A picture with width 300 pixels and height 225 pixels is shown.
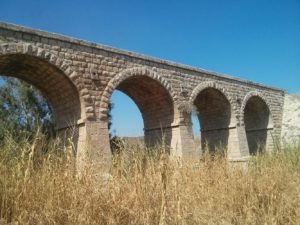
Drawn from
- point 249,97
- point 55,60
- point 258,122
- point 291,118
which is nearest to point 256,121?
point 258,122

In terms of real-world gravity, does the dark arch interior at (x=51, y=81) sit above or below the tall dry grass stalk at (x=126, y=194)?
above

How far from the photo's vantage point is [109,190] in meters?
3.09

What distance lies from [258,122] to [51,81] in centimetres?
1304

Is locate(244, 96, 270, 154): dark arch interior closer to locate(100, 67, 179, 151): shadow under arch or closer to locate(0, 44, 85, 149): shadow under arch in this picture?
locate(100, 67, 179, 151): shadow under arch

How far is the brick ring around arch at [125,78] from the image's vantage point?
8.99m

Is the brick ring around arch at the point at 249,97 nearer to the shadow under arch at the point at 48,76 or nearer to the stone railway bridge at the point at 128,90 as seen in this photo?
the stone railway bridge at the point at 128,90

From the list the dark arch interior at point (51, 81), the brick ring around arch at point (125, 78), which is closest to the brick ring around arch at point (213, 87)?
the brick ring around arch at point (125, 78)

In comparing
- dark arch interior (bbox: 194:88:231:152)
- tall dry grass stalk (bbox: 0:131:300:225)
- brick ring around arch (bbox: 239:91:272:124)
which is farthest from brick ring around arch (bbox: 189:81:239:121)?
tall dry grass stalk (bbox: 0:131:300:225)

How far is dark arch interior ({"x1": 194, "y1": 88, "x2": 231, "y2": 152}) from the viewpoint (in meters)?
14.1

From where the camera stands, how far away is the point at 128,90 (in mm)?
11922

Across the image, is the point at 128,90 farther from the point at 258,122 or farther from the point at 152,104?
the point at 258,122

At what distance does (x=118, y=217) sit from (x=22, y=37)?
636 centimetres

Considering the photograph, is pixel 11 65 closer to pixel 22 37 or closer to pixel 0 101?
pixel 22 37

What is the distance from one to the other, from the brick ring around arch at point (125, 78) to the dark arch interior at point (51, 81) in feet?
2.55
